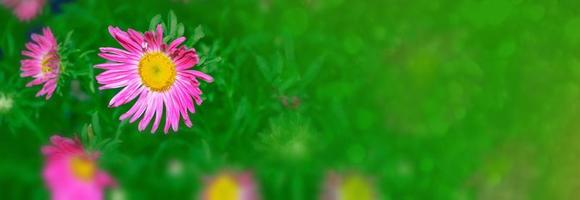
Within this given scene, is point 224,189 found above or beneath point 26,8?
beneath

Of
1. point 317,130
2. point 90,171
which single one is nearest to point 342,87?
point 317,130

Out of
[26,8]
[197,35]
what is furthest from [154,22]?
[26,8]

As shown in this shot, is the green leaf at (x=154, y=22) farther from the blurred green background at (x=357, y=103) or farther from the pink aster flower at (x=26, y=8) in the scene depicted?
the pink aster flower at (x=26, y=8)

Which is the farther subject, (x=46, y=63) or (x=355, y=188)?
(x=355, y=188)

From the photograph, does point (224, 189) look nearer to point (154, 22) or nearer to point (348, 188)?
point (348, 188)

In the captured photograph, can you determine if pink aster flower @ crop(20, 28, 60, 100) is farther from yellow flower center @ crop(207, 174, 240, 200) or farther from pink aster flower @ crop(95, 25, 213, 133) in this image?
yellow flower center @ crop(207, 174, 240, 200)

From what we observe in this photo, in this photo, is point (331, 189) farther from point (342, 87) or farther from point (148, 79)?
point (148, 79)
